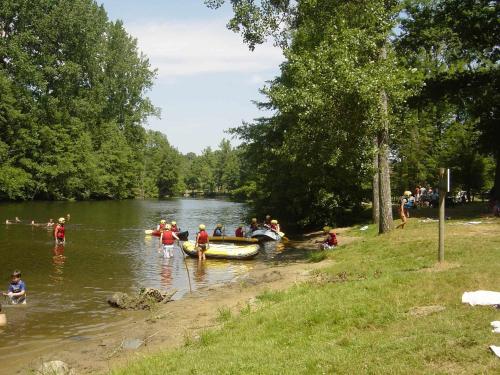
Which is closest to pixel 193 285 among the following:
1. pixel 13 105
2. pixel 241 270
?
pixel 241 270

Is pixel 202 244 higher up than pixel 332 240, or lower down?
lower down

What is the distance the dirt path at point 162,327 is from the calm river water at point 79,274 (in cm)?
79

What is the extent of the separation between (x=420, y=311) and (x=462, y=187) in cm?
3691

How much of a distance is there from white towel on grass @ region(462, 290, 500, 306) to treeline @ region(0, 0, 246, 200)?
169 feet

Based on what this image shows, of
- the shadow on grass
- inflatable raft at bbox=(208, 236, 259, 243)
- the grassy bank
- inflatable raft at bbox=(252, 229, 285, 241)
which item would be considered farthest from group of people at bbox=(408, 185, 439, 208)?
the grassy bank

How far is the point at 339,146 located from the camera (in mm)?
20875

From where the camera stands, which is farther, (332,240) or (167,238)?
(167,238)

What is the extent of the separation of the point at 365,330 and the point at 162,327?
562 cm

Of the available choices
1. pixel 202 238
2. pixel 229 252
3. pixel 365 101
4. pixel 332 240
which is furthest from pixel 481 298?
pixel 229 252

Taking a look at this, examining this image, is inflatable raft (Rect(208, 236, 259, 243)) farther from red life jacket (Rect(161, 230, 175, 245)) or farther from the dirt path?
the dirt path

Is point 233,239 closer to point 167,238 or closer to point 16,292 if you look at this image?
point 167,238

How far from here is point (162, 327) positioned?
12.3 m

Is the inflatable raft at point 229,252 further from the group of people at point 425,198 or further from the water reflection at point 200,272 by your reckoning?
the group of people at point 425,198

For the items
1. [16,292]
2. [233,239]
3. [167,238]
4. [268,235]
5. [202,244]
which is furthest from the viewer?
[268,235]
